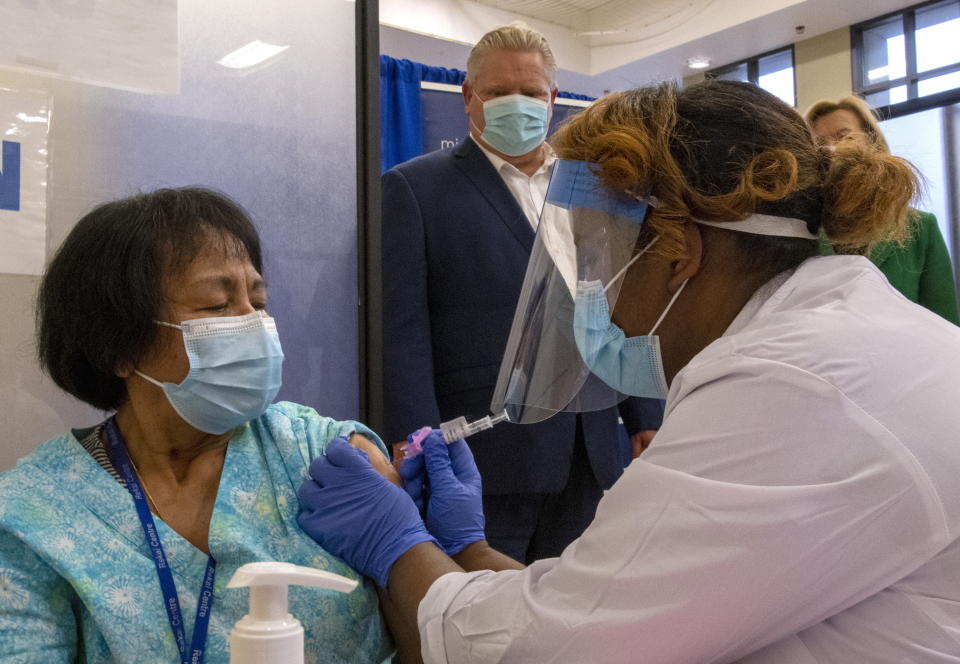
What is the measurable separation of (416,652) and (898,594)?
691 mm

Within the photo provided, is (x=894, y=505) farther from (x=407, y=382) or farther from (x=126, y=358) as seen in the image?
(x=407, y=382)

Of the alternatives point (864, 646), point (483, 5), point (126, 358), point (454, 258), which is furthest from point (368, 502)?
point (483, 5)

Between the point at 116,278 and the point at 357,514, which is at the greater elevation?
the point at 116,278

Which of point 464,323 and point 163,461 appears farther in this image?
point 464,323

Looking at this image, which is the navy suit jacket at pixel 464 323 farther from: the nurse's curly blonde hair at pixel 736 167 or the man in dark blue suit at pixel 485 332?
the nurse's curly blonde hair at pixel 736 167

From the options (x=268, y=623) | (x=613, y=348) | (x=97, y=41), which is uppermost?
(x=97, y=41)

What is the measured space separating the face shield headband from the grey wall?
2.73 ft

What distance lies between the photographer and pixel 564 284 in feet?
4.52

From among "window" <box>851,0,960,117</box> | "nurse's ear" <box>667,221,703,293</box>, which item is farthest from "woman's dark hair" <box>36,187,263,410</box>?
"window" <box>851,0,960,117</box>

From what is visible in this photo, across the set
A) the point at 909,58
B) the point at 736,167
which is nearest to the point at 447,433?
the point at 736,167

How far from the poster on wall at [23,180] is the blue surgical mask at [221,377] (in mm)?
498

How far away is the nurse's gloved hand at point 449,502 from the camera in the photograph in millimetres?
1535

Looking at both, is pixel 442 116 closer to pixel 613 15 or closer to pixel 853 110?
pixel 853 110

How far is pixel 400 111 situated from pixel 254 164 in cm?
366
